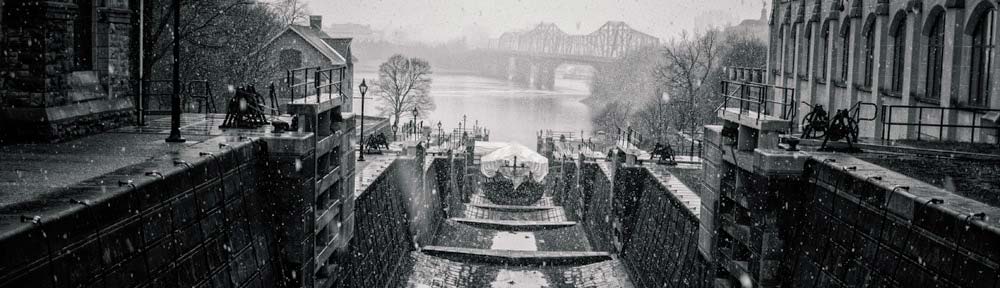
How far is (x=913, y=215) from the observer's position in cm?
910

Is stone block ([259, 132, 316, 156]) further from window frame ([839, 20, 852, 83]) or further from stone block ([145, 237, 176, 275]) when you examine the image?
window frame ([839, 20, 852, 83])

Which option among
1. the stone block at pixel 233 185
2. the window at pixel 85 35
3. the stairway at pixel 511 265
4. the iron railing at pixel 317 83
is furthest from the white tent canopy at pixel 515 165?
the stone block at pixel 233 185

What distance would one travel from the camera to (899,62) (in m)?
24.0

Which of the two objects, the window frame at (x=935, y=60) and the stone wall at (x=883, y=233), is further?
the window frame at (x=935, y=60)

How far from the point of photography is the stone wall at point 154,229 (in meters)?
7.18

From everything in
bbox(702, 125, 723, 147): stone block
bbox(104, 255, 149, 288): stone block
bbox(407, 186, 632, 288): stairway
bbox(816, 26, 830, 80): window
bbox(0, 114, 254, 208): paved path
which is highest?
bbox(816, 26, 830, 80): window

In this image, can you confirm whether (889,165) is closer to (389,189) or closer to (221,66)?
(389,189)

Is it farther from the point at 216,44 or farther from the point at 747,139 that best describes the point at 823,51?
the point at 216,44

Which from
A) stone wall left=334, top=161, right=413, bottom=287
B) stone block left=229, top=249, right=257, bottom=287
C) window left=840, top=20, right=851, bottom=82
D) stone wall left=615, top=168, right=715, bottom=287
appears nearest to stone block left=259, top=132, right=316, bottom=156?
stone block left=229, top=249, right=257, bottom=287

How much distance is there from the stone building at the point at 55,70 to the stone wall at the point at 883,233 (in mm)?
10610

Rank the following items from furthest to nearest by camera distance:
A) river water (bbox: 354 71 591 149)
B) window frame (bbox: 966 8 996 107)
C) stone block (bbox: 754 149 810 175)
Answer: river water (bbox: 354 71 591 149) < window frame (bbox: 966 8 996 107) < stone block (bbox: 754 149 810 175)

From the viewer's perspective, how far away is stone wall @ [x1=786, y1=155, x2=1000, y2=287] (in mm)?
8039

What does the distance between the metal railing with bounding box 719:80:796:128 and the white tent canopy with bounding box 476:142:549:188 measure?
9.41m

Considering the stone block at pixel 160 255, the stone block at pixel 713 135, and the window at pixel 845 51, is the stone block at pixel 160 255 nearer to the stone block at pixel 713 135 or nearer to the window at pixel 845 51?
the stone block at pixel 713 135
